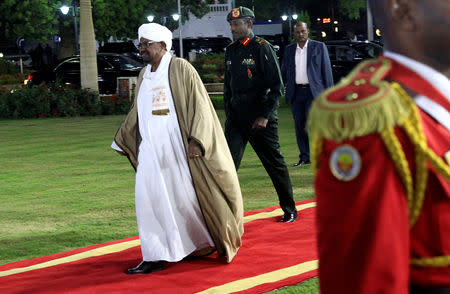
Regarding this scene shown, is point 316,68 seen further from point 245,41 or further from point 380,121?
point 380,121

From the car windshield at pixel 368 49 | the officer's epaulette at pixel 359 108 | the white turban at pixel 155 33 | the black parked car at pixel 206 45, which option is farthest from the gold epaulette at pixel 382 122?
the black parked car at pixel 206 45

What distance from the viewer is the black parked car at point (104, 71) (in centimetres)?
2822

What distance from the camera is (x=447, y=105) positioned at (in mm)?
1690

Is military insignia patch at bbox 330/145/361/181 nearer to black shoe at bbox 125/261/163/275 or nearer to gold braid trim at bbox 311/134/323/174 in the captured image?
gold braid trim at bbox 311/134/323/174

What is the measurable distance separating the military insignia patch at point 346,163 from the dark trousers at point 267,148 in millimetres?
6451

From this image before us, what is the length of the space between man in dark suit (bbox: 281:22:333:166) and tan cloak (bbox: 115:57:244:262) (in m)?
5.53

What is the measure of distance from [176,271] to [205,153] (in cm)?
91

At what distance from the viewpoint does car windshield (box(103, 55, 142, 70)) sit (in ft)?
92.8

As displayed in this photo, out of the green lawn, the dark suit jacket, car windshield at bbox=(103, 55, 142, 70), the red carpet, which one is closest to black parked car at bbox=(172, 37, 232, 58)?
car windshield at bbox=(103, 55, 142, 70)

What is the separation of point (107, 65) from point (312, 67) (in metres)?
17.4

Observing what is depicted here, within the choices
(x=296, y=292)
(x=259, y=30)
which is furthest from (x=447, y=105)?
(x=259, y=30)

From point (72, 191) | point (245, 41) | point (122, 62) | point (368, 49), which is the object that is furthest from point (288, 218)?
point (122, 62)

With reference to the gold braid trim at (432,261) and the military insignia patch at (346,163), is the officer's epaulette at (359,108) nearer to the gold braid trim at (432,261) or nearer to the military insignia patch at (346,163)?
the military insignia patch at (346,163)

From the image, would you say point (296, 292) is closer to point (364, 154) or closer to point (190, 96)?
point (190, 96)
